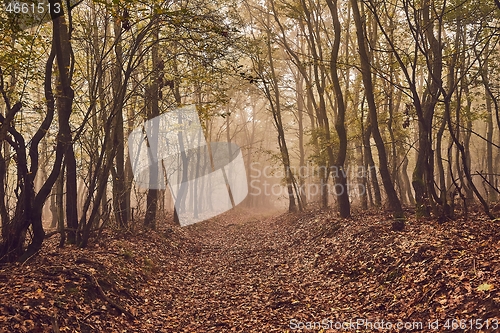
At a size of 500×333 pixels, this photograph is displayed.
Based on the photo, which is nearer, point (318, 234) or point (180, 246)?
point (318, 234)

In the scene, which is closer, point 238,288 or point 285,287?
point 285,287

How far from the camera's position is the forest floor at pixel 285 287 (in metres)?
6.16

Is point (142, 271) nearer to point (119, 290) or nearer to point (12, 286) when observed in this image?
point (119, 290)

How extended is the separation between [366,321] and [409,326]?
2.68ft

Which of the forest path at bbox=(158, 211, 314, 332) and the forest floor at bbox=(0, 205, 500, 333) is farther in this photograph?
the forest path at bbox=(158, 211, 314, 332)

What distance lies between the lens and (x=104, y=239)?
42.1 ft

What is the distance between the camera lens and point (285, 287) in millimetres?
9367

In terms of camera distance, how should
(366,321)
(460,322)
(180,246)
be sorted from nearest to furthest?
(460,322), (366,321), (180,246)

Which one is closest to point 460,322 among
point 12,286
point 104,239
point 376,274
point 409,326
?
point 409,326

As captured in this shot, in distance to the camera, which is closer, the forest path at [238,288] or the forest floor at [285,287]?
the forest floor at [285,287]

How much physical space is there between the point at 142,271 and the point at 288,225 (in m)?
11.1

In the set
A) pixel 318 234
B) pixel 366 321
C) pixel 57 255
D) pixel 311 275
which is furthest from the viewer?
pixel 318 234

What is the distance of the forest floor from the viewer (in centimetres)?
616

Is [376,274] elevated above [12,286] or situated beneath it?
situated beneath
